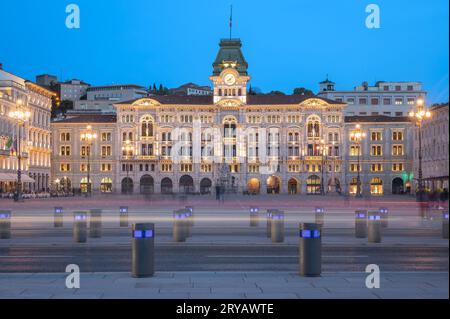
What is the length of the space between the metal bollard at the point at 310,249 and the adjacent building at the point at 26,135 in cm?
6745

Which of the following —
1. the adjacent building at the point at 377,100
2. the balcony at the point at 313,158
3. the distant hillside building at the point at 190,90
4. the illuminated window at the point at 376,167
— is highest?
the distant hillside building at the point at 190,90

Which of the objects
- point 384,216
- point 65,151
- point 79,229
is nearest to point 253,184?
point 65,151

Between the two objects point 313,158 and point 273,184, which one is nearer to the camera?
point 313,158

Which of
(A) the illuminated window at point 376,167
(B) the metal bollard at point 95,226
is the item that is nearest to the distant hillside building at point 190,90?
(A) the illuminated window at point 376,167

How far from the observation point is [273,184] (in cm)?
11831

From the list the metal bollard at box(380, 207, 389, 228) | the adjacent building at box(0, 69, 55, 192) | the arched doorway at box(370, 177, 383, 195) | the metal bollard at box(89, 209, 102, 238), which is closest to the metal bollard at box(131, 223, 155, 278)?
the metal bollard at box(89, 209, 102, 238)

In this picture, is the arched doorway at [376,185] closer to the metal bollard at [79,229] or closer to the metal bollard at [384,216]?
the metal bollard at [384,216]

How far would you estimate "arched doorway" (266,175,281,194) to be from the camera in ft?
387

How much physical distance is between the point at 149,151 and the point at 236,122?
49.5ft

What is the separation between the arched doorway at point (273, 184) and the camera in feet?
387

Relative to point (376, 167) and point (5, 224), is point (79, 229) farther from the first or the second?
point (376, 167)

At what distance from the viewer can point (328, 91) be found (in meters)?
140

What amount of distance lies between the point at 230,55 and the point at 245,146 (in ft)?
74.6
